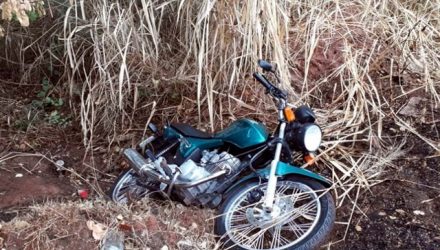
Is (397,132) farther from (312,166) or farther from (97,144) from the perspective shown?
(97,144)

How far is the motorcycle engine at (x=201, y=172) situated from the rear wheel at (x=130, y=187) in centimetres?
19

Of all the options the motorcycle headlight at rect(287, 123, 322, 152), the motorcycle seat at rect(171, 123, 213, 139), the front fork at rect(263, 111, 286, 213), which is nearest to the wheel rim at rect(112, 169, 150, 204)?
the motorcycle seat at rect(171, 123, 213, 139)

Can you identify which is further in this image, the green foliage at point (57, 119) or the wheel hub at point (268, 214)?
the green foliage at point (57, 119)

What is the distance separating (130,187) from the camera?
3.24m

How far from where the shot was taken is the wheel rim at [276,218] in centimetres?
283

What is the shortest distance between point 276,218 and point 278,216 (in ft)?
0.05

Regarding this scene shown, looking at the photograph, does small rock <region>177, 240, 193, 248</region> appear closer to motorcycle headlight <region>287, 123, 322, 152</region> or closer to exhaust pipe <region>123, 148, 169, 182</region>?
exhaust pipe <region>123, 148, 169, 182</region>

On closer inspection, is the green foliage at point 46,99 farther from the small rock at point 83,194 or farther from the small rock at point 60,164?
the small rock at point 83,194

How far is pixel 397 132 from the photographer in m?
3.72

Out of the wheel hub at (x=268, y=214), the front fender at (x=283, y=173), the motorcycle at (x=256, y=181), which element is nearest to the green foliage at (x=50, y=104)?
the motorcycle at (x=256, y=181)

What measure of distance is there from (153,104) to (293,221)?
1.22 meters

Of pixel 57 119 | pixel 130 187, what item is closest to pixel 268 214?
pixel 130 187

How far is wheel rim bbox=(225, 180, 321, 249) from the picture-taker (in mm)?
2834

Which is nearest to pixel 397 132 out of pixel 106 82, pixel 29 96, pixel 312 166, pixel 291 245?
pixel 312 166
